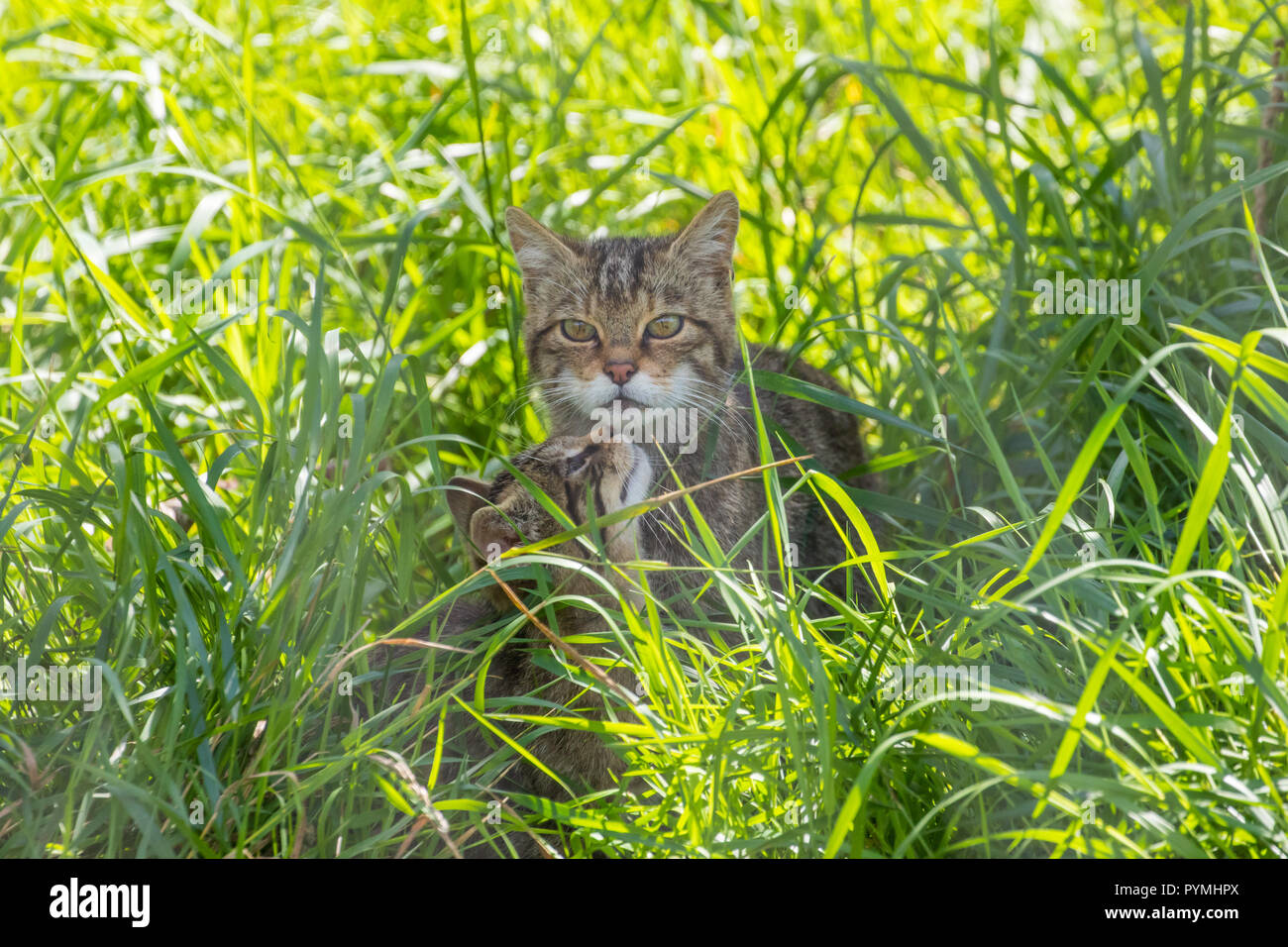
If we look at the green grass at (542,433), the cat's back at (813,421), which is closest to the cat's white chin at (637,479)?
the green grass at (542,433)

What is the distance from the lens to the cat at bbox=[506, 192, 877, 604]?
3.50 metres

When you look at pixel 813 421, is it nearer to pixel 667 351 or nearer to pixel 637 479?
pixel 667 351

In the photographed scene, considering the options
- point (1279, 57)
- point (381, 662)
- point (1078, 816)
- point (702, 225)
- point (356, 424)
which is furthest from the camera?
point (1279, 57)

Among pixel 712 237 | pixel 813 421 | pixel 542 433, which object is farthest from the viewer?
pixel 542 433

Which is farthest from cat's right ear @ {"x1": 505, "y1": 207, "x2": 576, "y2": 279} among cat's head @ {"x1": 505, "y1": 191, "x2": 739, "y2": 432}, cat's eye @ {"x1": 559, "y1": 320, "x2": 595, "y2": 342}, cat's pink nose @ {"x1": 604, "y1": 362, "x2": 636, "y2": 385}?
cat's pink nose @ {"x1": 604, "y1": 362, "x2": 636, "y2": 385}

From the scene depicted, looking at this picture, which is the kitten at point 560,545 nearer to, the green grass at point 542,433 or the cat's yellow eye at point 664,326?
the green grass at point 542,433

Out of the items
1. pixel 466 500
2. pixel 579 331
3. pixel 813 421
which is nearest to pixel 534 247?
pixel 579 331

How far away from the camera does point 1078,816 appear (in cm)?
216

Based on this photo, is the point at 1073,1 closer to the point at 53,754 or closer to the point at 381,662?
the point at 381,662

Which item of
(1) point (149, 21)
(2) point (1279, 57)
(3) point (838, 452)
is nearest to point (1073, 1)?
(2) point (1279, 57)

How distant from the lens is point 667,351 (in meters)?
3.61

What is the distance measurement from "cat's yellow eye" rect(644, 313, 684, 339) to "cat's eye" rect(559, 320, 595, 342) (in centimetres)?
19

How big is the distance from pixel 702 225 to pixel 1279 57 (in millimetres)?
2291

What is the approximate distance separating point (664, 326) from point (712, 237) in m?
0.34
